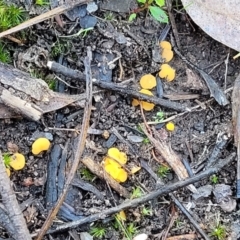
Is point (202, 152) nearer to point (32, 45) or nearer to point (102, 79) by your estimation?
point (102, 79)

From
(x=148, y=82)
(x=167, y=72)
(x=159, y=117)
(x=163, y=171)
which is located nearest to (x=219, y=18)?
(x=167, y=72)

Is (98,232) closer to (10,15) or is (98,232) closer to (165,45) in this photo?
(165,45)

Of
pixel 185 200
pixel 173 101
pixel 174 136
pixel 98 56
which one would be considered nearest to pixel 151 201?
pixel 185 200

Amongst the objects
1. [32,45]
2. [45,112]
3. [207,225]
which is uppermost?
[32,45]

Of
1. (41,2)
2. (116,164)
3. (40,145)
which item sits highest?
(41,2)

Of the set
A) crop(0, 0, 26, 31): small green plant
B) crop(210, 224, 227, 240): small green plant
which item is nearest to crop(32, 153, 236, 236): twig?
crop(210, 224, 227, 240): small green plant

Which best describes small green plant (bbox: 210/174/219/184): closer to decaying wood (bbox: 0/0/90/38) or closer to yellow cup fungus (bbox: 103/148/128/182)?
yellow cup fungus (bbox: 103/148/128/182)
